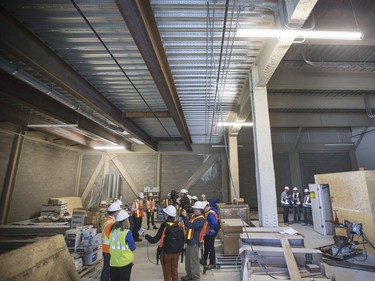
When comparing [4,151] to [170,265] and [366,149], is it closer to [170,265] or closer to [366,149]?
[170,265]

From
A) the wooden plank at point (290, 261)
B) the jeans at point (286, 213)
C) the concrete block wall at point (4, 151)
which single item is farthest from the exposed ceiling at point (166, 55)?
the jeans at point (286, 213)

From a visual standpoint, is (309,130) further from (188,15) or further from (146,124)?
(188,15)

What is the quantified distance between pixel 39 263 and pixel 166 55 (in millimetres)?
4797

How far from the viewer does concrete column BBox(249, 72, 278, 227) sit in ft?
16.0

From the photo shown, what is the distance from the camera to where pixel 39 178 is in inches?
456

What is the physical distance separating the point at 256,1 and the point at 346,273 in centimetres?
666

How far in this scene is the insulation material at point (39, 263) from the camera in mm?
2982

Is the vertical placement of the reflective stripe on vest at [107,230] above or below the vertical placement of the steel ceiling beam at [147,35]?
below

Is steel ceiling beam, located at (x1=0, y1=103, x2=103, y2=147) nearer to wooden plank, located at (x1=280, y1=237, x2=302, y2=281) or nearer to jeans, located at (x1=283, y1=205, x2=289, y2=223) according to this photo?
wooden plank, located at (x1=280, y1=237, x2=302, y2=281)

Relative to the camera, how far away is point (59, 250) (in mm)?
4012

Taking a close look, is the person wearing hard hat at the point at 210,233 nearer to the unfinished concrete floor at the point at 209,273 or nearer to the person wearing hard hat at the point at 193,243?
the unfinished concrete floor at the point at 209,273

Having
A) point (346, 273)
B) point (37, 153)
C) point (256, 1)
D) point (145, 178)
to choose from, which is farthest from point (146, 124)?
point (346, 273)

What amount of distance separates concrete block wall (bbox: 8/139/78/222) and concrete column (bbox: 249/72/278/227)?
453 inches

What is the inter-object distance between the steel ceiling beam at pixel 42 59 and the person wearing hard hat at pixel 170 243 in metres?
4.08
